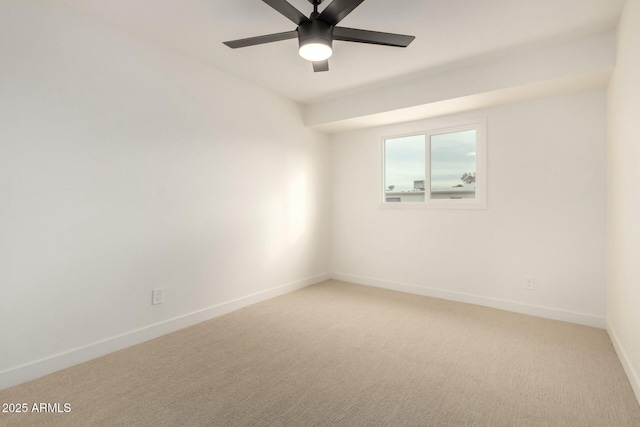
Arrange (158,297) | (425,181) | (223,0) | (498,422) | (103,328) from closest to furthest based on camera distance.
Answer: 1. (498,422)
2. (223,0)
3. (103,328)
4. (158,297)
5. (425,181)

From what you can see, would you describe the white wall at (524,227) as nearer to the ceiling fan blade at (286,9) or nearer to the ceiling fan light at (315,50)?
the ceiling fan light at (315,50)

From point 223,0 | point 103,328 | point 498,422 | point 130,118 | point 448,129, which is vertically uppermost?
point 223,0

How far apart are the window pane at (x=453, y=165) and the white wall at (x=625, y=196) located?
1.19 meters

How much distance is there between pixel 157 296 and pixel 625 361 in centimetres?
349

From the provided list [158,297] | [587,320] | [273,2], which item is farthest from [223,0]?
[587,320]

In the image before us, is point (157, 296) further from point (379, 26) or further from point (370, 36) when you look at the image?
point (379, 26)

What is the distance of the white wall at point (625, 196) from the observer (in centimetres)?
183

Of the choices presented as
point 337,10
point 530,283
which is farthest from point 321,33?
point 530,283

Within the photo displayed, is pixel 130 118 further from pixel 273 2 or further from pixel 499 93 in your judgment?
pixel 499 93

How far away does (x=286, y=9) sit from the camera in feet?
5.84

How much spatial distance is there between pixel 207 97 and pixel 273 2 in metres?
1.62

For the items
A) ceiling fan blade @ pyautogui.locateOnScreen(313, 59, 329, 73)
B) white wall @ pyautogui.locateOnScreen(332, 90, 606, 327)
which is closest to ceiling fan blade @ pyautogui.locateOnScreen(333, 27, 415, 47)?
ceiling fan blade @ pyautogui.locateOnScreen(313, 59, 329, 73)

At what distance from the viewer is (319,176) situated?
454cm

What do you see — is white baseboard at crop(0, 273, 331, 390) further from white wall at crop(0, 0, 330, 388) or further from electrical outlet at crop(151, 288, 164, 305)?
electrical outlet at crop(151, 288, 164, 305)
